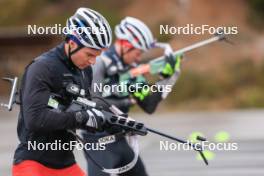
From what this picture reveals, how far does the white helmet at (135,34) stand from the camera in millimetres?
7172

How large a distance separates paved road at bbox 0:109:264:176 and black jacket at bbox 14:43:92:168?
5270 mm

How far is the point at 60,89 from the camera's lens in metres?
5.24

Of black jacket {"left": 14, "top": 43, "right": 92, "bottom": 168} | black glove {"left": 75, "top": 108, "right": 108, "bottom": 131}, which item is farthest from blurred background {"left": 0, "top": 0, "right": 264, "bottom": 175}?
black jacket {"left": 14, "top": 43, "right": 92, "bottom": 168}

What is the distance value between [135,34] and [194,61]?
61.0ft

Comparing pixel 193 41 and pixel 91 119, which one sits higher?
pixel 91 119

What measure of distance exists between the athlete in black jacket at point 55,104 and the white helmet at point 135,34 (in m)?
1.79

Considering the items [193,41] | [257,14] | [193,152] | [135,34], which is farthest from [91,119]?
[257,14]

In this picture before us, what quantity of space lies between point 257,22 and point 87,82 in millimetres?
22710

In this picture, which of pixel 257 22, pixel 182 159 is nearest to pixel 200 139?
pixel 182 159

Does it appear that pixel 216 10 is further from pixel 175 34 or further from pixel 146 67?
pixel 146 67

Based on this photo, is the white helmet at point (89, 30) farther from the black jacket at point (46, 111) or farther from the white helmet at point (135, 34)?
the white helmet at point (135, 34)

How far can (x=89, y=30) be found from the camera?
17.3 ft

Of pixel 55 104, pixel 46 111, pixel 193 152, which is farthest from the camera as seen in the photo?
pixel 193 152

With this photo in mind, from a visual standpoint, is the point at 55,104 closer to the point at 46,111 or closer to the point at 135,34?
the point at 46,111
